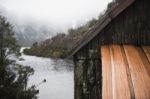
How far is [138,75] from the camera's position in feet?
17.2

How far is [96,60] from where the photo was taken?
8172 millimetres

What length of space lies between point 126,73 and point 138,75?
24cm

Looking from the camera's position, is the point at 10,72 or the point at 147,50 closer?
the point at 147,50

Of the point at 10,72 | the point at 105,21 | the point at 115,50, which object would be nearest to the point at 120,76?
the point at 115,50

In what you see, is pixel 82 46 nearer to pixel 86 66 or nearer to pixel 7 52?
pixel 86 66

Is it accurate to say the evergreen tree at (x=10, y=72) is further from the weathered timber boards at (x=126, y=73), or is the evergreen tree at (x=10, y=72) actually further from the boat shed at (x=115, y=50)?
the weathered timber boards at (x=126, y=73)

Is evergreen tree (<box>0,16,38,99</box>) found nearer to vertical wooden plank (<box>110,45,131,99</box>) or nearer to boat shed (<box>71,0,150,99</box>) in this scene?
boat shed (<box>71,0,150,99</box>)

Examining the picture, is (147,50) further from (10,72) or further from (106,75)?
(10,72)

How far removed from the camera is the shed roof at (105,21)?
730 cm

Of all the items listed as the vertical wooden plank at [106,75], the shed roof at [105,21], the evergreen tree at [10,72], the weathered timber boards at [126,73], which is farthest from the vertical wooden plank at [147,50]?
the evergreen tree at [10,72]

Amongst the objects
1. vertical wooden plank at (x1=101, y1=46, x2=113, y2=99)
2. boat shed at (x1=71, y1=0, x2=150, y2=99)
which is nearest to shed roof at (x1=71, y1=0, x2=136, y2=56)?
boat shed at (x1=71, y1=0, x2=150, y2=99)

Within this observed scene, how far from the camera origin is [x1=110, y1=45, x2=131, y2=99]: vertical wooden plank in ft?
15.2

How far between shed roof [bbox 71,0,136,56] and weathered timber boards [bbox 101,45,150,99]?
2.77 feet

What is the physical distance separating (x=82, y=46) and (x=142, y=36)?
5.67 feet
